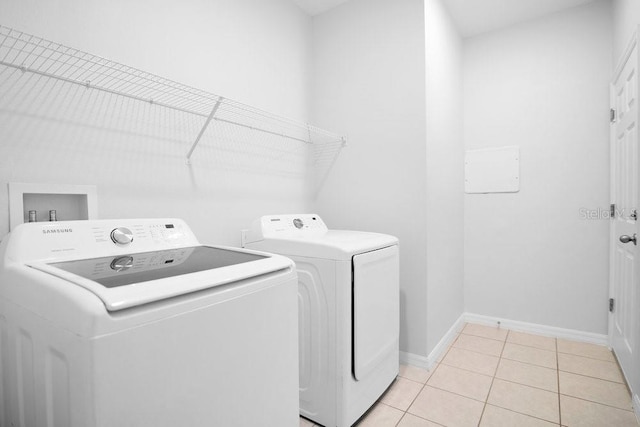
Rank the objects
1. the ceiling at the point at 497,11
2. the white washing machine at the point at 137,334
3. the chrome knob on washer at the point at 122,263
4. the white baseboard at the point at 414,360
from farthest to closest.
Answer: the ceiling at the point at 497,11, the white baseboard at the point at 414,360, the chrome knob on washer at the point at 122,263, the white washing machine at the point at 137,334

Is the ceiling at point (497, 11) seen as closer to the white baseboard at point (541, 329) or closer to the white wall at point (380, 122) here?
the white wall at point (380, 122)

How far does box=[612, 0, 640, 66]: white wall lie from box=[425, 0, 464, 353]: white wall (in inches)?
42.0

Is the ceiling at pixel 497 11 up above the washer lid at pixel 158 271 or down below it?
above

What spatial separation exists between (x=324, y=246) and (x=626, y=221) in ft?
6.38

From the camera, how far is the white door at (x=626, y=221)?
5.85 feet

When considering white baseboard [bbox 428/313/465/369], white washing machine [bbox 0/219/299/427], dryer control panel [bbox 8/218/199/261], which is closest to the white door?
white baseboard [bbox 428/313/465/369]

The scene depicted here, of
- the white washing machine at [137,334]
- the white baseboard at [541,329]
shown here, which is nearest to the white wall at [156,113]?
the white washing machine at [137,334]

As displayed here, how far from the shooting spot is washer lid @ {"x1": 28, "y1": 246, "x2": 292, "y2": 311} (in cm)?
75

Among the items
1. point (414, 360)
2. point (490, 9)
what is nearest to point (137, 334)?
point (414, 360)

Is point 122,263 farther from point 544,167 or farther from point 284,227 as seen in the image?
point 544,167

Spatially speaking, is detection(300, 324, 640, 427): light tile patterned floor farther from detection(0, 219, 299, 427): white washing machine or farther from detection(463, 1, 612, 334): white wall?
detection(0, 219, 299, 427): white washing machine

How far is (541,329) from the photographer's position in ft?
9.19

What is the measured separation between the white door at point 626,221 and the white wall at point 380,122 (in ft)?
3.65

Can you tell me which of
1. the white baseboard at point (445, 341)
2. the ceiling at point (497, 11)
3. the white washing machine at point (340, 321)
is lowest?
the white baseboard at point (445, 341)
